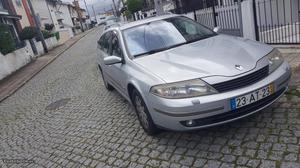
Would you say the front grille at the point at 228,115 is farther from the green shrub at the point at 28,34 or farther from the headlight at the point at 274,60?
the green shrub at the point at 28,34

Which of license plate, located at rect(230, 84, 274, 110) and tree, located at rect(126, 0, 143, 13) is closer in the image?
license plate, located at rect(230, 84, 274, 110)

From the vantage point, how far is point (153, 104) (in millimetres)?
A: 3668

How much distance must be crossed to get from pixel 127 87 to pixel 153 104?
103 centimetres

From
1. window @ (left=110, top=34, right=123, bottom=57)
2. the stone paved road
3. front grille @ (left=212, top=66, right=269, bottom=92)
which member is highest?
window @ (left=110, top=34, right=123, bottom=57)

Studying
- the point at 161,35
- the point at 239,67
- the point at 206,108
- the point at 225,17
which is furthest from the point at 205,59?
the point at 225,17

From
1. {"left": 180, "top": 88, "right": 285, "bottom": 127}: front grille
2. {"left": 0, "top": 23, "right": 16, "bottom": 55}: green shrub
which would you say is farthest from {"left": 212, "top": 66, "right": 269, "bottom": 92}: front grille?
{"left": 0, "top": 23, "right": 16, "bottom": 55}: green shrub

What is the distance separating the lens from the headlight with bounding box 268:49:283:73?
3.73 metres

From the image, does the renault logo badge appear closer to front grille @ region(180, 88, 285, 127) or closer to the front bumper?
the front bumper

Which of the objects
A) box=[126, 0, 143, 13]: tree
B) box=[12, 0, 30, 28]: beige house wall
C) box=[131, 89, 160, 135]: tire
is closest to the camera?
box=[131, 89, 160, 135]: tire

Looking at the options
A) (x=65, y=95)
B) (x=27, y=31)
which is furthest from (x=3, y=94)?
(x=27, y=31)

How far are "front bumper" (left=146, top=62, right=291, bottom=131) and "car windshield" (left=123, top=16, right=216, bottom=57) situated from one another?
1.23m

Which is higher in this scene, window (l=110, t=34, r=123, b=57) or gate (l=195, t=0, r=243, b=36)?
window (l=110, t=34, r=123, b=57)

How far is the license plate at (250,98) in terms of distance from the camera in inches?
130

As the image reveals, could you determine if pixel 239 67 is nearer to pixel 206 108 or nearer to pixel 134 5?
pixel 206 108
